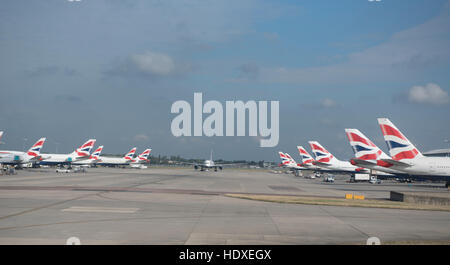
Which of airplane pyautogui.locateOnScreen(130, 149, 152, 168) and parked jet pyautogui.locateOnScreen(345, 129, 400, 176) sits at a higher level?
parked jet pyautogui.locateOnScreen(345, 129, 400, 176)

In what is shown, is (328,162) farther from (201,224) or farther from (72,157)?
(201,224)

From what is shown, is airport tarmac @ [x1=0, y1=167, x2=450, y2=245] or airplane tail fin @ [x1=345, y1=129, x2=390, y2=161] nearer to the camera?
airport tarmac @ [x1=0, y1=167, x2=450, y2=245]

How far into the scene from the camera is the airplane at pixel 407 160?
53.9 metres

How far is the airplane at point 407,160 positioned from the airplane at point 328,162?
116ft

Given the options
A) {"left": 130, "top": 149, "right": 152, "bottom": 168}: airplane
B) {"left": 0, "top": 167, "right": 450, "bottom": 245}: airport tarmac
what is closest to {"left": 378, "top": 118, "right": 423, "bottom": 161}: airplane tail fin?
{"left": 0, "top": 167, "right": 450, "bottom": 245}: airport tarmac

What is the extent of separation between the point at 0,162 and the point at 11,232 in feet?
326

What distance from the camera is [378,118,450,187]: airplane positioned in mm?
53906

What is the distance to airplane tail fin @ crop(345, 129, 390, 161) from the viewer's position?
61.8 m

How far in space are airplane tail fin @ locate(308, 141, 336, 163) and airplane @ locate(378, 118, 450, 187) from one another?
122 ft

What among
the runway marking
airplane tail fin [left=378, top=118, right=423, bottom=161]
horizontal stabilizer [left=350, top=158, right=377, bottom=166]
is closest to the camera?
the runway marking

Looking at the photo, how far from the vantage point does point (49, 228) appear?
17703mm

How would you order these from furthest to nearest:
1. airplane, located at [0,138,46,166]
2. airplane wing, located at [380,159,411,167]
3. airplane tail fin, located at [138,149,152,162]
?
airplane tail fin, located at [138,149,152,162] < airplane, located at [0,138,46,166] < airplane wing, located at [380,159,411,167]

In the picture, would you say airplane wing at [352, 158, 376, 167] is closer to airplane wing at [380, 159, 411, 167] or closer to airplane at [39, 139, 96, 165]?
airplane wing at [380, 159, 411, 167]

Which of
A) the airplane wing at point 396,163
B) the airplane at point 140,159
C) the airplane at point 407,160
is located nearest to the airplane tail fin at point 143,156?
the airplane at point 140,159
